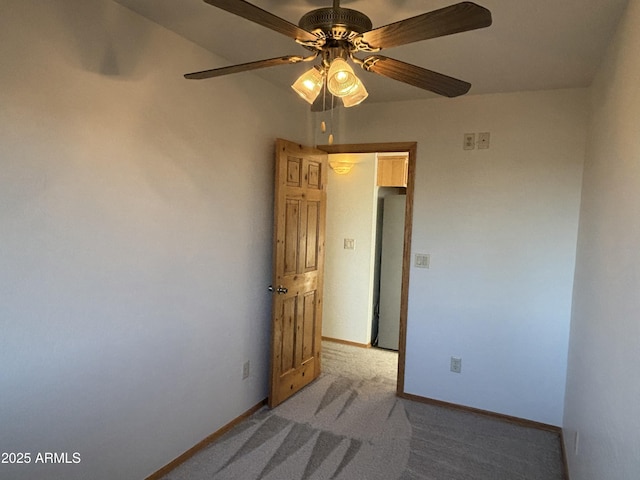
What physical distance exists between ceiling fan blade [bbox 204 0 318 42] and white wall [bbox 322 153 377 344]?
2.95 metres

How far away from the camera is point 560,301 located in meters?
2.85

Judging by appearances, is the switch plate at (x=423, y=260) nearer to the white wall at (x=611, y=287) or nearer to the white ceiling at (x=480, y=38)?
the white wall at (x=611, y=287)

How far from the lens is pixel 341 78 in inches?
57.2

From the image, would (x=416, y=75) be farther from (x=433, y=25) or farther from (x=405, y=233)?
(x=405, y=233)

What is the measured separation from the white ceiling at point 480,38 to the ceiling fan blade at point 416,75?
0.44 meters

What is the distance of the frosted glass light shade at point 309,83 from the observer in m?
1.56

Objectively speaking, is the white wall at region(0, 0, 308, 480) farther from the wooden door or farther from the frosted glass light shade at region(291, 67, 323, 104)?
the frosted glass light shade at region(291, 67, 323, 104)

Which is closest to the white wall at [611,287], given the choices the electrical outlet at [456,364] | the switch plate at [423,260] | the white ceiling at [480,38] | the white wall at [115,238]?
the white ceiling at [480,38]

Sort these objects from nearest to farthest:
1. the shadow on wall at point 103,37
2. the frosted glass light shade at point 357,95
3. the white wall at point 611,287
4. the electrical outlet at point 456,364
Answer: the white wall at point 611,287
the frosted glass light shade at point 357,95
the shadow on wall at point 103,37
the electrical outlet at point 456,364

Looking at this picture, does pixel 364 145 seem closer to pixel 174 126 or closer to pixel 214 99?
pixel 214 99

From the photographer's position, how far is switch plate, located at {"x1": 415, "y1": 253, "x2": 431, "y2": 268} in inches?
127

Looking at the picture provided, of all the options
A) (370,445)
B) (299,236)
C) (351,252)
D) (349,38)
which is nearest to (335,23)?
(349,38)

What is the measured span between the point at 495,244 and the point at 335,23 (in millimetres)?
2209

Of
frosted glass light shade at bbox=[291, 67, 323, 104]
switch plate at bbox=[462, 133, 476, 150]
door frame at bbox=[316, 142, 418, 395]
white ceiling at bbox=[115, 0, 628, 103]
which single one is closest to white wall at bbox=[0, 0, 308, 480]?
white ceiling at bbox=[115, 0, 628, 103]
